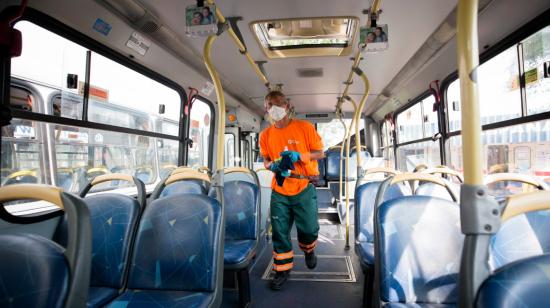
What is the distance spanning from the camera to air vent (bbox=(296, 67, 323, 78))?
405 cm

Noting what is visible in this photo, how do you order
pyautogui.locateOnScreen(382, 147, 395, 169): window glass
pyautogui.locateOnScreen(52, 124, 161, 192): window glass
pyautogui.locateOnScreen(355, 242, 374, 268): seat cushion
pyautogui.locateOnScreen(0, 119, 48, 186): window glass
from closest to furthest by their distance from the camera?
pyautogui.locateOnScreen(0, 119, 48, 186): window glass → pyautogui.locateOnScreen(355, 242, 374, 268): seat cushion → pyautogui.locateOnScreen(52, 124, 161, 192): window glass → pyautogui.locateOnScreen(382, 147, 395, 169): window glass

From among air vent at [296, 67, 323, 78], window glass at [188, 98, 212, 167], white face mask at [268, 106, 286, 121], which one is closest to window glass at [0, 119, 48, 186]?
white face mask at [268, 106, 286, 121]

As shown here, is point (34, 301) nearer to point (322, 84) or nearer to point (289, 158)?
point (289, 158)

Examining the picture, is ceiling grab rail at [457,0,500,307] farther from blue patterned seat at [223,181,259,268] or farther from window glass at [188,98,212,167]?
window glass at [188,98,212,167]

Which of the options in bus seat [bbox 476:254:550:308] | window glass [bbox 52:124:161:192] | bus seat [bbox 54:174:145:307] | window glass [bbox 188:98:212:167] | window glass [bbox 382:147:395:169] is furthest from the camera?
window glass [bbox 382:147:395:169]

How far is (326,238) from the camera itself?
14.2 ft

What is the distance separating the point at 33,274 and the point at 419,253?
152 cm

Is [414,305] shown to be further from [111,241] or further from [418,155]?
[418,155]

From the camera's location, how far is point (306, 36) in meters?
3.11

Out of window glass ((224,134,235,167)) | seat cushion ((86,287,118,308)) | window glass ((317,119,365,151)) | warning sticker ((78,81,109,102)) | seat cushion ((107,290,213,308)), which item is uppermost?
window glass ((317,119,365,151))

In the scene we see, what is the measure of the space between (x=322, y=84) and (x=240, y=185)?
2.78 metres

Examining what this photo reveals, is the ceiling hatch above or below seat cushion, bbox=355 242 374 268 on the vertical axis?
above

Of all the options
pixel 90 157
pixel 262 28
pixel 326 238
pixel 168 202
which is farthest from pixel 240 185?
pixel 326 238

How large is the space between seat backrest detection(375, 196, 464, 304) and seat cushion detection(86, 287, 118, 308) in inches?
57.2
